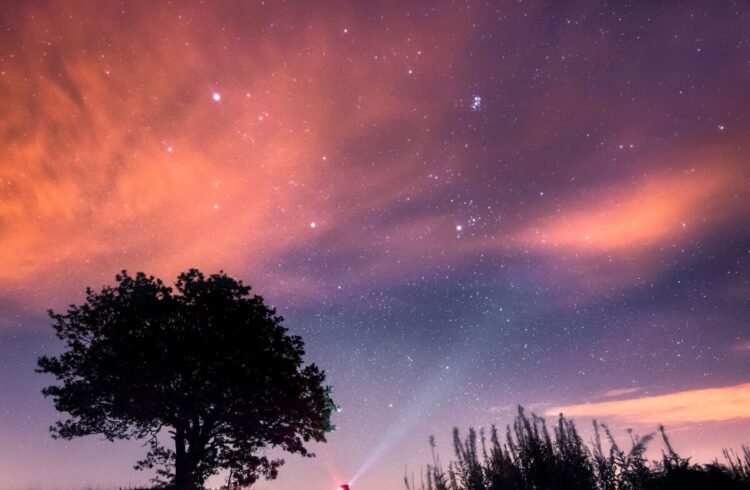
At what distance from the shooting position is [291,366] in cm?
2531

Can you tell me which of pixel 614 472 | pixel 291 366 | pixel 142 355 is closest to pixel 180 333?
pixel 142 355

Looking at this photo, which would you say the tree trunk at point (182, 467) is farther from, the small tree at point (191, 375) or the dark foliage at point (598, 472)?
the dark foliage at point (598, 472)

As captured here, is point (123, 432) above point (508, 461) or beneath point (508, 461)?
above

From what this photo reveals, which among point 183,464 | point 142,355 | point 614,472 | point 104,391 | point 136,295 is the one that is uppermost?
point 136,295

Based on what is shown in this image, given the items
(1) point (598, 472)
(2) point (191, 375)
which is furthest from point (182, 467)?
(1) point (598, 472)

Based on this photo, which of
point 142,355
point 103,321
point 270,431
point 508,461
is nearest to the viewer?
point 142,355

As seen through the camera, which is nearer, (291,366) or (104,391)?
(104,391)

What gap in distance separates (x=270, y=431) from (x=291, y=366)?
13.0 ft

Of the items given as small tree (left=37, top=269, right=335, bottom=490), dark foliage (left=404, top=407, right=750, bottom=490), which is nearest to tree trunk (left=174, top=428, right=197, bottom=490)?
small tree (left=37, top=269, right=335, bottom=490)

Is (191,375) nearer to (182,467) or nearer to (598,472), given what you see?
(182,467)

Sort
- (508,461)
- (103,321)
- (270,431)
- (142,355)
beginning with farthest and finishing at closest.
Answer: (508,461)
(270,431)
(103,321)
(142,355)

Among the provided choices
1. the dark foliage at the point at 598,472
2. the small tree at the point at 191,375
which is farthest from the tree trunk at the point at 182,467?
the dark foliage at the point at 598,472

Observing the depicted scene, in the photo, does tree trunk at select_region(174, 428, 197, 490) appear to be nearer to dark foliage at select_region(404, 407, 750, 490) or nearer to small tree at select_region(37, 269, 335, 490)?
small tree at select_region(37, 269, 335, 490)

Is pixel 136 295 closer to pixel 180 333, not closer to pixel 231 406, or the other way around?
pixel 180 333
